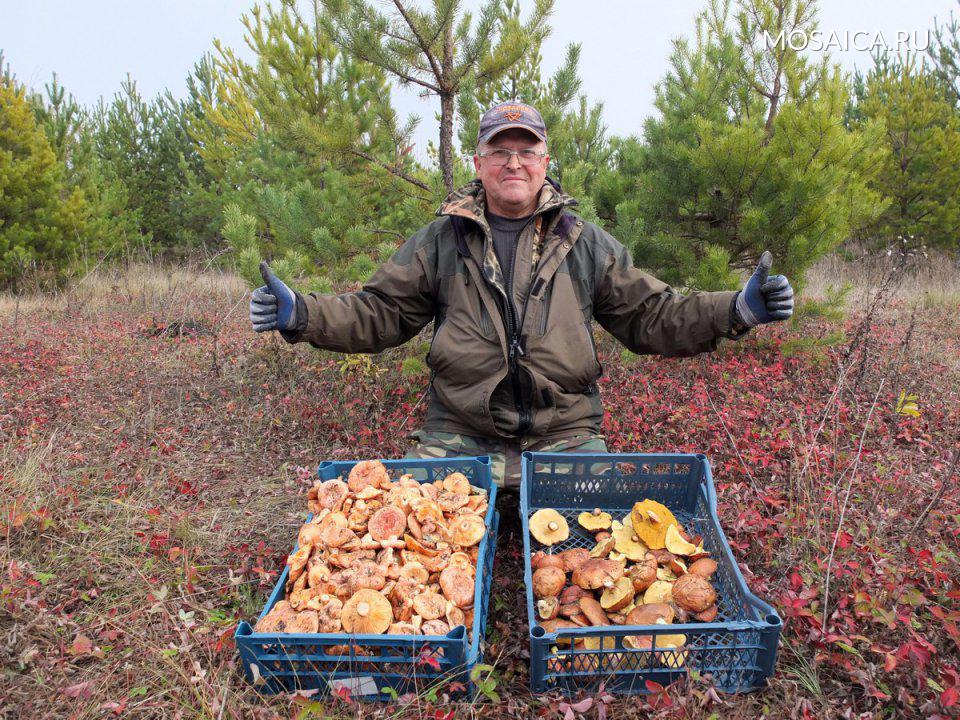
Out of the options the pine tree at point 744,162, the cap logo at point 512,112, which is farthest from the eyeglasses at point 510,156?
the pine tree at point 744,162

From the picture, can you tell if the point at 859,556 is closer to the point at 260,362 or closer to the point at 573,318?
the point at 573,318

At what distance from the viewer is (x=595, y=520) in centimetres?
263

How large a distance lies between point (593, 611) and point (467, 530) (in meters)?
0.55

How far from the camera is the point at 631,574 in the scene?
2.22 m

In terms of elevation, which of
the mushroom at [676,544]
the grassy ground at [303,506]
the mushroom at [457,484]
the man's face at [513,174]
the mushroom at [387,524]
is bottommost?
the grassy ground at [303,506]

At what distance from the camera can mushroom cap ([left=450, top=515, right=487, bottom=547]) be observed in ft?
7.50

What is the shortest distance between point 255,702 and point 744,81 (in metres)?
6.51

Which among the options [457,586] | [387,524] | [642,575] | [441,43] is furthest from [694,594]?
[441,43]

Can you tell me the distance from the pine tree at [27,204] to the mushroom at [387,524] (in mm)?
9700

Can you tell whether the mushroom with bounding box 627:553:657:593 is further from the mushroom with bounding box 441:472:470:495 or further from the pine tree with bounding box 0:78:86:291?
the pine tree with bounding box 0:78:86:291

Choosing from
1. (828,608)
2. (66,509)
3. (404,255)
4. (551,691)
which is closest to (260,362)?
(66,509)

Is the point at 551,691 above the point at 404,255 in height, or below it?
below

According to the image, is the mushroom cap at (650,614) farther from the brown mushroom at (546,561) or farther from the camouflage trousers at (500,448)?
the camouflage trousers at (500,448)

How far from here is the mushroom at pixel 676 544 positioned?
232 cm
